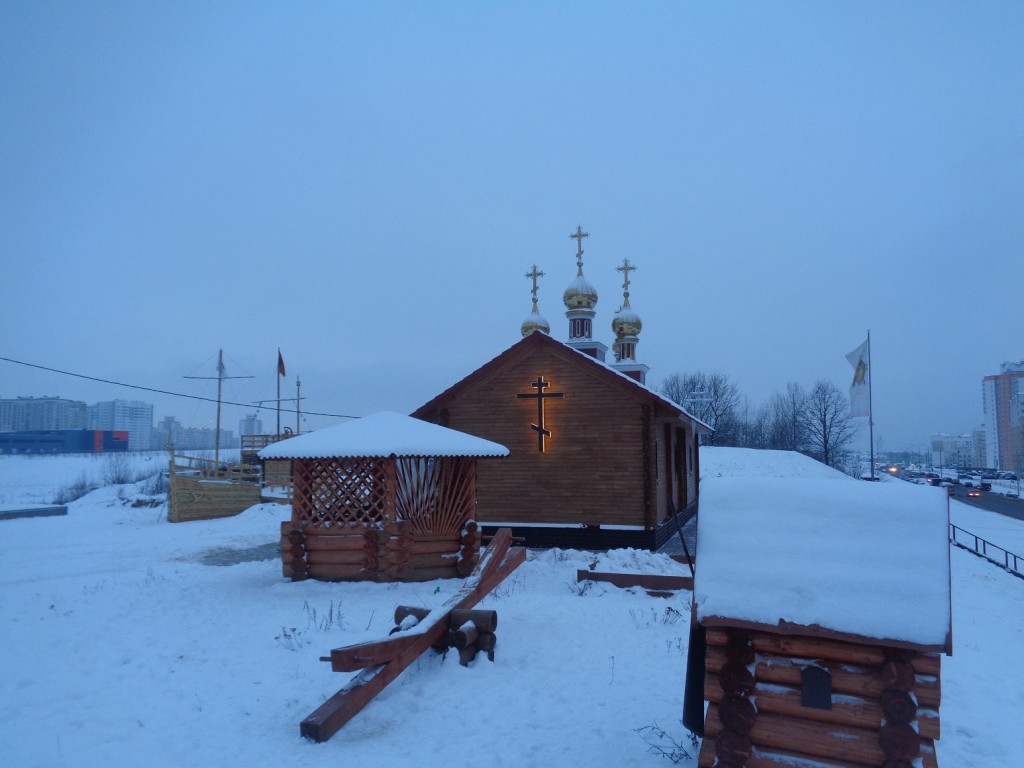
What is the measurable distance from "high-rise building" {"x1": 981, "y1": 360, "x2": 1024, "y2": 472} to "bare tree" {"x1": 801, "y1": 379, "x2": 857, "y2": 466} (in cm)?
6480

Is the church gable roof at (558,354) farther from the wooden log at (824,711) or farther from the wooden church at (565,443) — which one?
the wooden log at (824,711)

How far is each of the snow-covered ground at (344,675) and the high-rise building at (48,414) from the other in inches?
5216

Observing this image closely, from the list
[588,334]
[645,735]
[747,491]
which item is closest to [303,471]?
[645,735]

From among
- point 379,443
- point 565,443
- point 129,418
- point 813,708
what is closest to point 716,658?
point 813,708

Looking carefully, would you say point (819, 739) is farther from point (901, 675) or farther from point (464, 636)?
point (464, 636)

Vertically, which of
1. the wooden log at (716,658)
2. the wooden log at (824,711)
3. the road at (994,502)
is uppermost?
the wooden log at (716,658)

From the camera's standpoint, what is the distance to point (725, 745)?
4246mm

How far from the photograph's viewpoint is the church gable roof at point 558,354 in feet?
52.3

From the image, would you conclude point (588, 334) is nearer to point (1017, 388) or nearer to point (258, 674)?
point (258, 674)

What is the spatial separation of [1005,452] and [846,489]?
450ft

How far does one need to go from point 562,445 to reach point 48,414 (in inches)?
5817

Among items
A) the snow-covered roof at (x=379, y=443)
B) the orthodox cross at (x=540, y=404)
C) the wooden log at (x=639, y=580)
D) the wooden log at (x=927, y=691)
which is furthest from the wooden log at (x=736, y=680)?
the orthodox cross at (x=540, y=404)

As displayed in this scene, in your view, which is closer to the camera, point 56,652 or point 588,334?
point 56,652

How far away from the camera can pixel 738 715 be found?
166 inches
